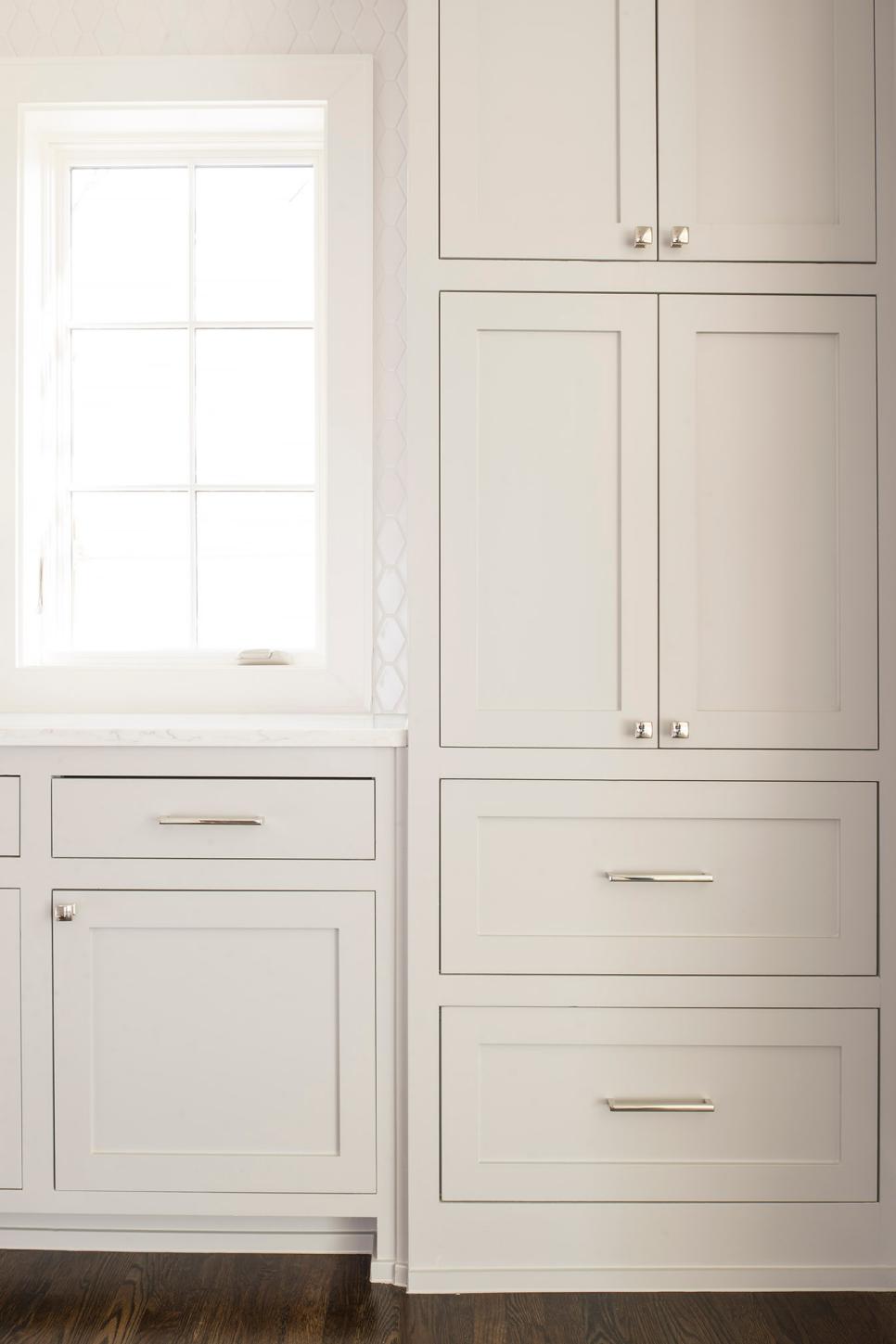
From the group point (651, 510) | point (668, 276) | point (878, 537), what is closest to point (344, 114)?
point (668, 276)

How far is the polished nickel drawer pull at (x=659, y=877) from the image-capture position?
5.48 ft

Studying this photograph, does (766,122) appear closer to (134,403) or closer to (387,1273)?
(134,403)

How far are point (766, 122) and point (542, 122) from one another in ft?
1.18

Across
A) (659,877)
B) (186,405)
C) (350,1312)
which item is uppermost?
(186,405)

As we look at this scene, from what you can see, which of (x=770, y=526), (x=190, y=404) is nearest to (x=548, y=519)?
(x=770, y=526)

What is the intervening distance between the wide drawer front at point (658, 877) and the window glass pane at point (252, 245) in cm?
118

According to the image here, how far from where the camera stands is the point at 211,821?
1704 mm

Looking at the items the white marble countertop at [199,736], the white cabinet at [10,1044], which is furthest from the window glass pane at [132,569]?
the white cabinet at [10,1044]

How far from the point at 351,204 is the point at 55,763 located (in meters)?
1.25

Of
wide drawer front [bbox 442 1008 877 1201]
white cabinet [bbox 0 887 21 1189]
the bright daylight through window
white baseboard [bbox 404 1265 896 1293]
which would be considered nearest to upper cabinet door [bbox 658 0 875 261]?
the bright daylight through window

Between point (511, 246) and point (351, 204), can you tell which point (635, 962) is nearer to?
point (511, 246)

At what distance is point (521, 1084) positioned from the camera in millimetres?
1688

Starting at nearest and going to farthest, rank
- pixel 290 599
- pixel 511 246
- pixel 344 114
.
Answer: pixel 511 246 → pixel 344 114 → pixel 290 599

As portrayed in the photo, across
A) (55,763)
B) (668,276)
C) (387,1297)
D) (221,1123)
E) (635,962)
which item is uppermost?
(668,276)
